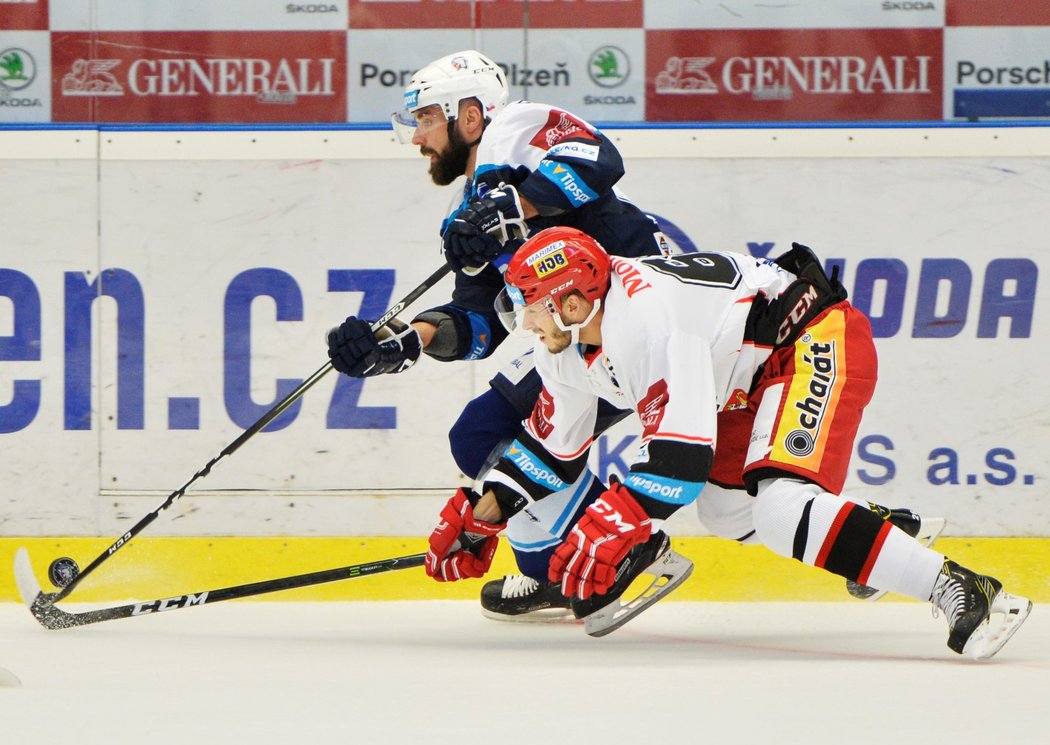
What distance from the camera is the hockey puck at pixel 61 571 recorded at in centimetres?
394

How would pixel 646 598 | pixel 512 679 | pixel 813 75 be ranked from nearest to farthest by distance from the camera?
1. pixel 512 679
2. pixel 646 598
3. pixel 813 75

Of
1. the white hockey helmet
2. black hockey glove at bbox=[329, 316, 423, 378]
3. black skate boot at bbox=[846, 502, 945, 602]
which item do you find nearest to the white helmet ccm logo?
the white hockey helmet

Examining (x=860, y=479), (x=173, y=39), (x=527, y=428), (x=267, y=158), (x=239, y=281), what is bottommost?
(x=860, y=479)

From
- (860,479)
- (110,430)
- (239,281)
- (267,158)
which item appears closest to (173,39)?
(267,158)

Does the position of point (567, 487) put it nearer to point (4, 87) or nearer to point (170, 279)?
point (170, 279)

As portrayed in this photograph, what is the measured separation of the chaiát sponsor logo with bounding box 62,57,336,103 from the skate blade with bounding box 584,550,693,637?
181 centimetres

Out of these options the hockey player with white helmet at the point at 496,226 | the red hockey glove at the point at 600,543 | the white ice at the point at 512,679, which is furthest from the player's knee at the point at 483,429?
the red hockey glove at the point at 600,543

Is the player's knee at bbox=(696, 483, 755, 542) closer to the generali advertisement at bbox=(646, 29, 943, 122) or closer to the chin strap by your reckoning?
the chin strap

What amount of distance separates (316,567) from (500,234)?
1279 millimetres

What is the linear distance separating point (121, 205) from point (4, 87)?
53 centimetres

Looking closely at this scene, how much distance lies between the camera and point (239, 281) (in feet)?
13.2

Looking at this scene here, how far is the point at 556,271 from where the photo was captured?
278 centimetres

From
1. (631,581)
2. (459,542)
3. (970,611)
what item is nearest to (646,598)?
(631,581)

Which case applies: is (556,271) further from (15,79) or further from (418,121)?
(15,79)
